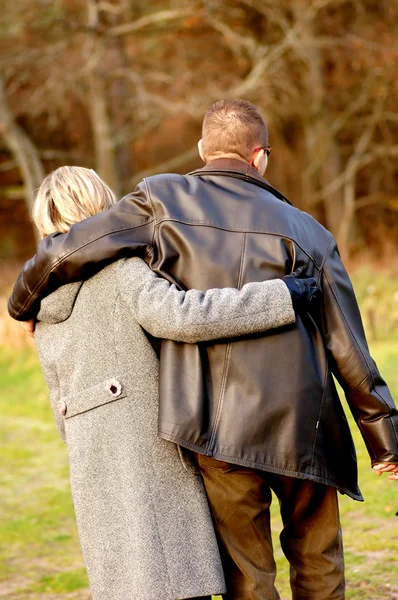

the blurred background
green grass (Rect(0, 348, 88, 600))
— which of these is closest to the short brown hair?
green grass (Rect(0, 348, 88, 600))

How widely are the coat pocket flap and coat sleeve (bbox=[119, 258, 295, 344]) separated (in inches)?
9.7

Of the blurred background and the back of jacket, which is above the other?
the back of jacket

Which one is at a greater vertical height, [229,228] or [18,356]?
[229,228]

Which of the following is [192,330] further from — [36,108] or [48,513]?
[36,108]

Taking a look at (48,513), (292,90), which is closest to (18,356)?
(48,513)

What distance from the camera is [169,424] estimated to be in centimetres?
259

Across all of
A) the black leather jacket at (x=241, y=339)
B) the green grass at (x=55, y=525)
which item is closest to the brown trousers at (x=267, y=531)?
the black leather jacket at (x=241, y=339)

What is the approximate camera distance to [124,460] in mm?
2670

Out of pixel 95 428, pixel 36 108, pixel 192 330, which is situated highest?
pixel 192 330

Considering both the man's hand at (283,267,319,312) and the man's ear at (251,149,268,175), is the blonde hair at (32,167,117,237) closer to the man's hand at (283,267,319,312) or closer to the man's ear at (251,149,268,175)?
the man's ear at (251,149,268,175)

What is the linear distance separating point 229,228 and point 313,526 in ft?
3.35

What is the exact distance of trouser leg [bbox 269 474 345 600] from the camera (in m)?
2.78

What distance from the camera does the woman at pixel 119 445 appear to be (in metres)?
2.65

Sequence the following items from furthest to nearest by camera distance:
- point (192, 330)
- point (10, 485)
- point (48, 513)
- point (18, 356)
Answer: point (18, 356), point (10, 485), point (48, 513), point (192, 330)
